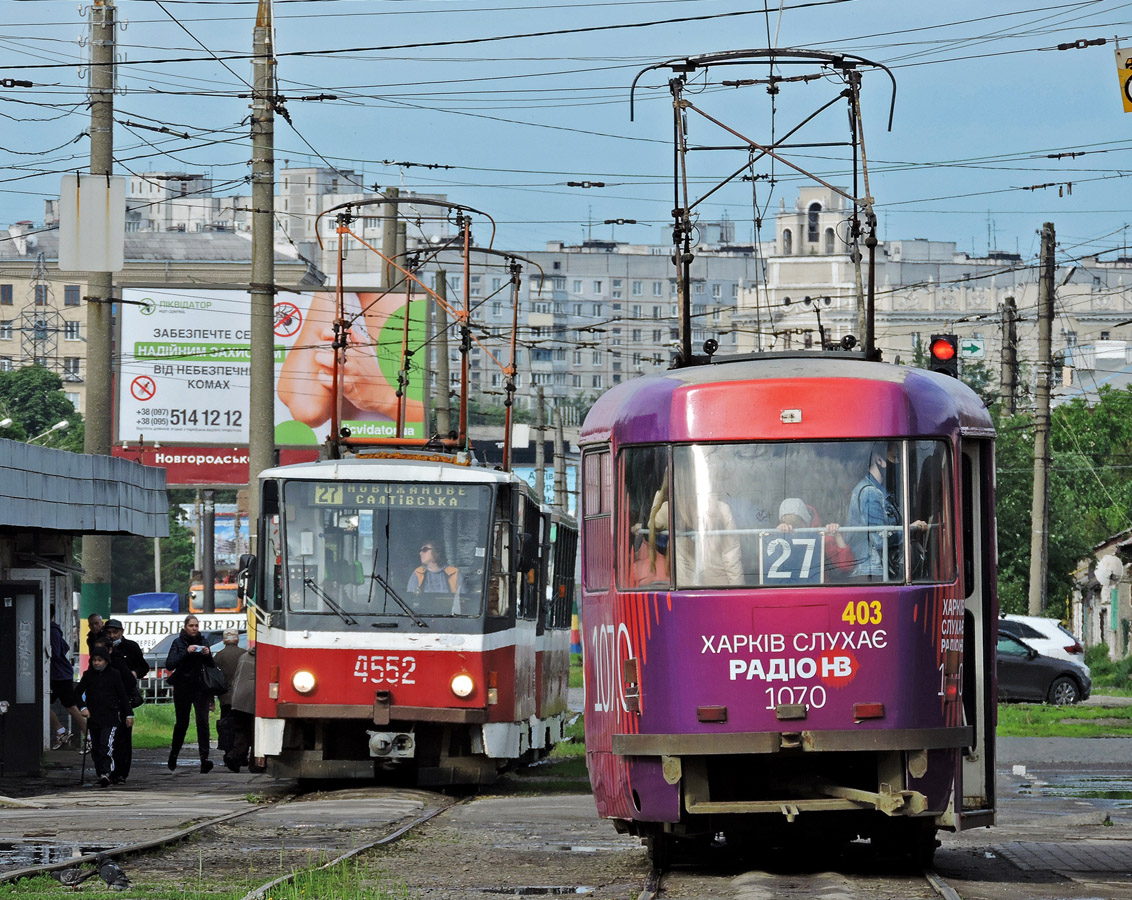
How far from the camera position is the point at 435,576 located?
18.6 meters

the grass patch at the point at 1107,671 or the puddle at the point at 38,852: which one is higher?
the puddle at the point at 38,852

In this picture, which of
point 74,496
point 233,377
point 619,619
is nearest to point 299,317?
point 233,377

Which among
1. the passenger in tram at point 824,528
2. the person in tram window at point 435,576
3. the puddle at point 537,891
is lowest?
the puddle at point 537,891

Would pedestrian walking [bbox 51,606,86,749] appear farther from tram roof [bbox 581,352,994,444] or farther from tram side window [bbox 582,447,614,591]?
tram roof [bbox 581,352,994,444]

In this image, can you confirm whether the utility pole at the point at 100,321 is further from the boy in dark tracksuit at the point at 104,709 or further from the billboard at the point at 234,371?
the billboard at the point at 234,371

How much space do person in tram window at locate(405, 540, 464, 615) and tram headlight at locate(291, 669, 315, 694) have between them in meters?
1.14

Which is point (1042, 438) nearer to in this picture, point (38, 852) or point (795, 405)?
point (795, 405)

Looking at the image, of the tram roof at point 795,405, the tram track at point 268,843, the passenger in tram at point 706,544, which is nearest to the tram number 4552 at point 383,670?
Answer: the tram track at point 268,843

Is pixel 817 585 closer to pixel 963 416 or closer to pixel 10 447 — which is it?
pixel 963 416

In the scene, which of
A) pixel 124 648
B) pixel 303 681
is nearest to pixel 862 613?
pixel 303 681

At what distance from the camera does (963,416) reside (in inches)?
463

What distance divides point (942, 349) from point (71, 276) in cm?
11119

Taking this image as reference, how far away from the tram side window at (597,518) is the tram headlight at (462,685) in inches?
227

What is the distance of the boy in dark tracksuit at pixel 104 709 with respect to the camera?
65.0 ft
